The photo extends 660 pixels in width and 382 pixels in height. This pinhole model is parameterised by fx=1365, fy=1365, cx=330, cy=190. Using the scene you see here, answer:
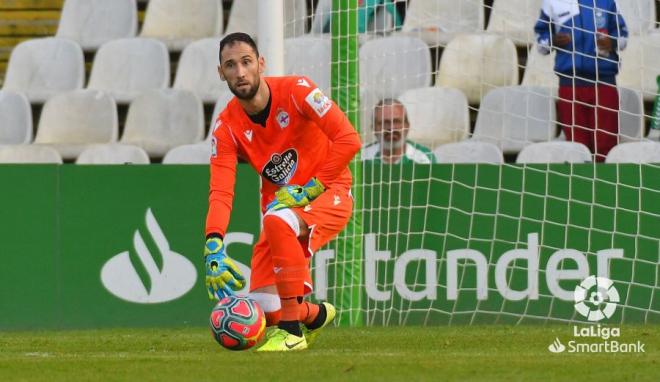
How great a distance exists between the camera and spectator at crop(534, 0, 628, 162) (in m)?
10.8

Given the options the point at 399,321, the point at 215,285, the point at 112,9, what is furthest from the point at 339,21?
the point at 112,9

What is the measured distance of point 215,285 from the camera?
23.8 feet

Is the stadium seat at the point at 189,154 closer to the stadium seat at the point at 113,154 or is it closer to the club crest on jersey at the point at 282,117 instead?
the stadium seat at the point at 113,154

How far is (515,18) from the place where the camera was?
40.4ft

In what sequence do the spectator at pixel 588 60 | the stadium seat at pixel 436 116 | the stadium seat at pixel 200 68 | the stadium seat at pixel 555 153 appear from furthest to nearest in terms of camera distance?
1. the stadium seat at pixel 200 68
2. the stadium seat at pixel 436 116
3. the stadium seat at pixel 555 153
4. the spectator at pixel 588 60

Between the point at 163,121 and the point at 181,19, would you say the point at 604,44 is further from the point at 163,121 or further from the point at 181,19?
the point at 181,19

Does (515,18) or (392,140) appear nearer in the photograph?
(392,140)

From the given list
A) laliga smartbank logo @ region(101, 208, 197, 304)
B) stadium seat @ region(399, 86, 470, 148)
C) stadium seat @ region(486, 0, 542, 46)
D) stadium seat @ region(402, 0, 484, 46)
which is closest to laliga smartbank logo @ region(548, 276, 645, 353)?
stadium seat @ region(399, 86, 470, 148)

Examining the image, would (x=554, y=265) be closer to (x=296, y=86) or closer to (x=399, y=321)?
(x=399, y=321)

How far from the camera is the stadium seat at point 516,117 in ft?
37.2

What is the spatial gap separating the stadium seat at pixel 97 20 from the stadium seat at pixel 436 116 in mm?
4634

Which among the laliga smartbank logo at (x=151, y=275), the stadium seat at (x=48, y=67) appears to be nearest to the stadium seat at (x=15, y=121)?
the stadium seat at (x=48, y=67)

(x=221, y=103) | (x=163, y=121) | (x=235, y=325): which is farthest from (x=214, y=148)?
(x=163, y=121)

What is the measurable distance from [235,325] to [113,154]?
5893 mm
